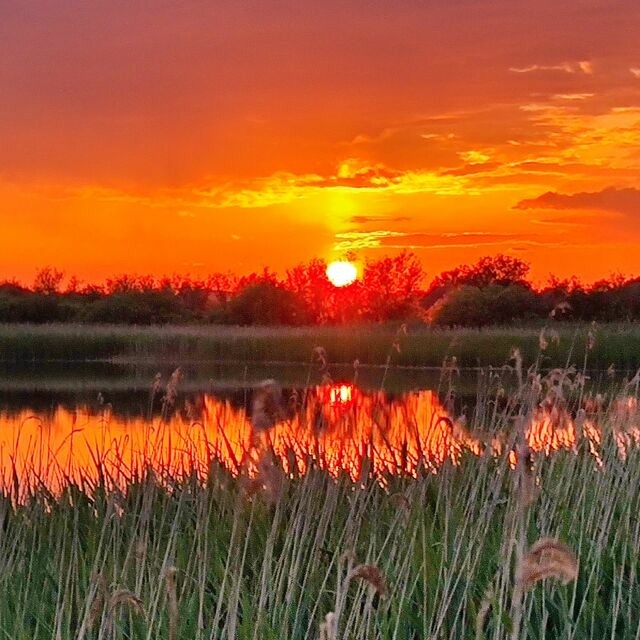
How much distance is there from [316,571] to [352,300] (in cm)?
2410

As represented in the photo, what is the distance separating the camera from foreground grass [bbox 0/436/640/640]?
10.3 feet

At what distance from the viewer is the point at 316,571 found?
3.53m

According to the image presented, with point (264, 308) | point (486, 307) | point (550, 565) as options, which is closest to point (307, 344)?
point (486, 307)

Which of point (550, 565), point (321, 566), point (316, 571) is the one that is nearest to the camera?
point (550, 565)

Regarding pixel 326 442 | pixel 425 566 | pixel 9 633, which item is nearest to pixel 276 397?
pixel 425 566

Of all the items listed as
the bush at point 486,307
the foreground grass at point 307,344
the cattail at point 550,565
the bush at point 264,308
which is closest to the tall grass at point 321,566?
the cattail at point 550,565

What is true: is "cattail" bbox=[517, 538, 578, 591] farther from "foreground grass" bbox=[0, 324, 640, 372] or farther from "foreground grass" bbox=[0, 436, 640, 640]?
"foreground grass" bbox=[0, 324, 640, 372]

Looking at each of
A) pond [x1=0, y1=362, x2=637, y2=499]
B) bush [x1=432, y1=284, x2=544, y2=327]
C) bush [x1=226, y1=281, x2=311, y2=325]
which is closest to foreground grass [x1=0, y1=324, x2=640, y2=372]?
pond [x1=0, y1=362, x2=637, y2=499]

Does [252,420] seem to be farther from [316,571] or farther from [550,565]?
[550,565]

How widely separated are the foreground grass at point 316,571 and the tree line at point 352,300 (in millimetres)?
17425

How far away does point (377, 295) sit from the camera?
30109 millimetres

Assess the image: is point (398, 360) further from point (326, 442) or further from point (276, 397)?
point (276, 397)

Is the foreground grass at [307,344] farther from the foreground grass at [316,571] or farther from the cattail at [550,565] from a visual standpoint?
the cattail at [550,565]

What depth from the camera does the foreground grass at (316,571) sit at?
313 cm
